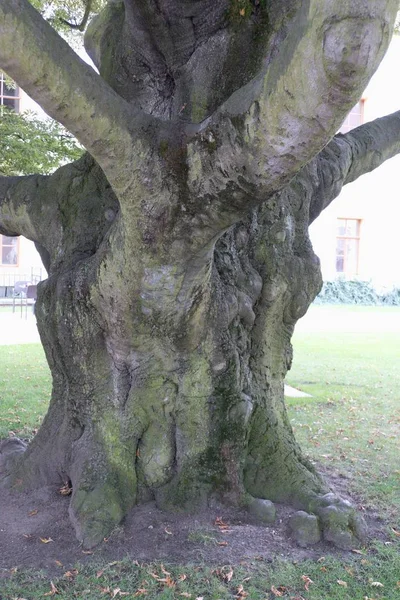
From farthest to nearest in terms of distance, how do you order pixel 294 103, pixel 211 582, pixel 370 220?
pixel 370 220 → pixel 211 582 → pixel 294 103

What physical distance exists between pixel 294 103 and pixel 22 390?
26.5 ft

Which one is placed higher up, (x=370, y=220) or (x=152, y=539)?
(x=370, y=220)

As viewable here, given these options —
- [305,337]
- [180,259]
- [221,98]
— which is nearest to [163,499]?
[180,259]

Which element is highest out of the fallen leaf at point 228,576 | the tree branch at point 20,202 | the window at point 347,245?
the window at point 347,245

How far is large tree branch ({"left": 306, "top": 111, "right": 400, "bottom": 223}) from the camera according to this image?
535 cm

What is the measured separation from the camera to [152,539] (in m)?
4.21

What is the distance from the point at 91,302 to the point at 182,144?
1.41 metres

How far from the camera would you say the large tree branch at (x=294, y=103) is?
239 centimetres

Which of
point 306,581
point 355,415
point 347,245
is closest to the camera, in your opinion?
point 306,581

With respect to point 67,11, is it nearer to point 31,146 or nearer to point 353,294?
point 31,146

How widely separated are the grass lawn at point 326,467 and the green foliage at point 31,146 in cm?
357

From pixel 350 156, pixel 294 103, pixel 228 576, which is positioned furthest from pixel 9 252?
pixel 294 103

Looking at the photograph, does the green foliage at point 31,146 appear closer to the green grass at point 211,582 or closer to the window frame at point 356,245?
the green grass at point 211,582

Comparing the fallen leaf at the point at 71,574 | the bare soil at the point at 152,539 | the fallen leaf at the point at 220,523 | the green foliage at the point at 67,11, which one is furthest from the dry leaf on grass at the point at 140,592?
the green foliage at the point at 67,11
